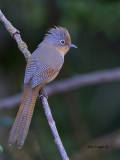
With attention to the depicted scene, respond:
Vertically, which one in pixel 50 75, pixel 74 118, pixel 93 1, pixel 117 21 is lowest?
pixel 50 75

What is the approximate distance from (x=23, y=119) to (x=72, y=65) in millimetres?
3113

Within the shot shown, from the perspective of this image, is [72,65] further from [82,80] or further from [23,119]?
[23,119]

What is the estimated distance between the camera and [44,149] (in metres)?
7.39

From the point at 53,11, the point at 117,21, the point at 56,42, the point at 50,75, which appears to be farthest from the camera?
the point at 53,11

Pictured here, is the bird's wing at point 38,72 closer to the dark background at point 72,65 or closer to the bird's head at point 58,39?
the bird's head at point 58,39

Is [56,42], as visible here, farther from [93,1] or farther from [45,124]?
[45,124]

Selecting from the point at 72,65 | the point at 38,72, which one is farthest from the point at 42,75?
the point at 72,65

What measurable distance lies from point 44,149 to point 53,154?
0.58 ft

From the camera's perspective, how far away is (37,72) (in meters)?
5.54

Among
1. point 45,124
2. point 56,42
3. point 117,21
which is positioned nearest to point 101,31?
point 117,21

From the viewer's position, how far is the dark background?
7285 mm

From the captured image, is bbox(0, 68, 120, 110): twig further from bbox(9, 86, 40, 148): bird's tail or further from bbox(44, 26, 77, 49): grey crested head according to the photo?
bbox(9, 86, 40, 148): bird's tail

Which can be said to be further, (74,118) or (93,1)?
(74,118)

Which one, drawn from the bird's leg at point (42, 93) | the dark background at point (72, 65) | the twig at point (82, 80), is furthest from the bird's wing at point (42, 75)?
the twig at point (82, 80)
